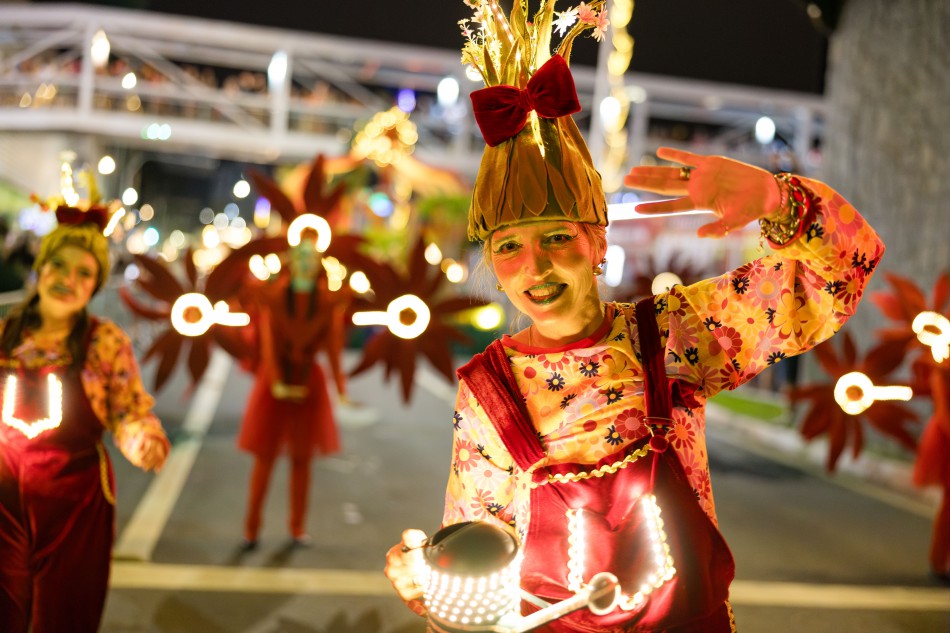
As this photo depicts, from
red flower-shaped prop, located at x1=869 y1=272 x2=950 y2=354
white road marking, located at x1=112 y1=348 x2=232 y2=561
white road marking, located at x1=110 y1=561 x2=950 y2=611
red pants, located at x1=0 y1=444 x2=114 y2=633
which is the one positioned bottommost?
white road marking, located at x1=112 y1=348 x2=232 y2=561

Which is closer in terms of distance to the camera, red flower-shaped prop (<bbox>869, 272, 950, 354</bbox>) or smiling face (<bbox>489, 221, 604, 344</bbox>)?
smiling face (<bbox>489, 221, 604, 344</bbox>)

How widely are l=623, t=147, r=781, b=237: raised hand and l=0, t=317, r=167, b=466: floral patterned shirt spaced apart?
2247 mm

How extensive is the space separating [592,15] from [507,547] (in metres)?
1.18

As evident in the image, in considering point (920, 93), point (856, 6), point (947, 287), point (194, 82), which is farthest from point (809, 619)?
point (194, 82)

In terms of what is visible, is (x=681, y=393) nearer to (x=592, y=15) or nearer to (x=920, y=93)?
(x=592, y=15)

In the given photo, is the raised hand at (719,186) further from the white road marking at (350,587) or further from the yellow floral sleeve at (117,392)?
the white road marking at (350,587)

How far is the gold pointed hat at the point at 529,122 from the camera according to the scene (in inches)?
75.4

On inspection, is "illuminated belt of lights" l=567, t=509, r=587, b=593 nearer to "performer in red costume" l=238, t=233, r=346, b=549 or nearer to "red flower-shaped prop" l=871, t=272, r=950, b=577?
"performer in red costume" l=238, t=233, r=346, b=549

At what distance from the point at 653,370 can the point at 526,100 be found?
2.12 feet

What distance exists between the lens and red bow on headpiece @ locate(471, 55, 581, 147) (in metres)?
1.91

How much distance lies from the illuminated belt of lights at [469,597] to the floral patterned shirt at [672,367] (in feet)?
1.39

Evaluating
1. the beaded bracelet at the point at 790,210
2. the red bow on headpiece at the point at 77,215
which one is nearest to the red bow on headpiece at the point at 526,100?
the beaded bracelet at the point at 790,210

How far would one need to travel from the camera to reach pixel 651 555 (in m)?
1.80

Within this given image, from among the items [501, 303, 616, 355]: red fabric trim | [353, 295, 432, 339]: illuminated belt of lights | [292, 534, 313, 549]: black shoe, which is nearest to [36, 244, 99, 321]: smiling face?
[353, 295, 432, 339]: illuminated belt of lights
